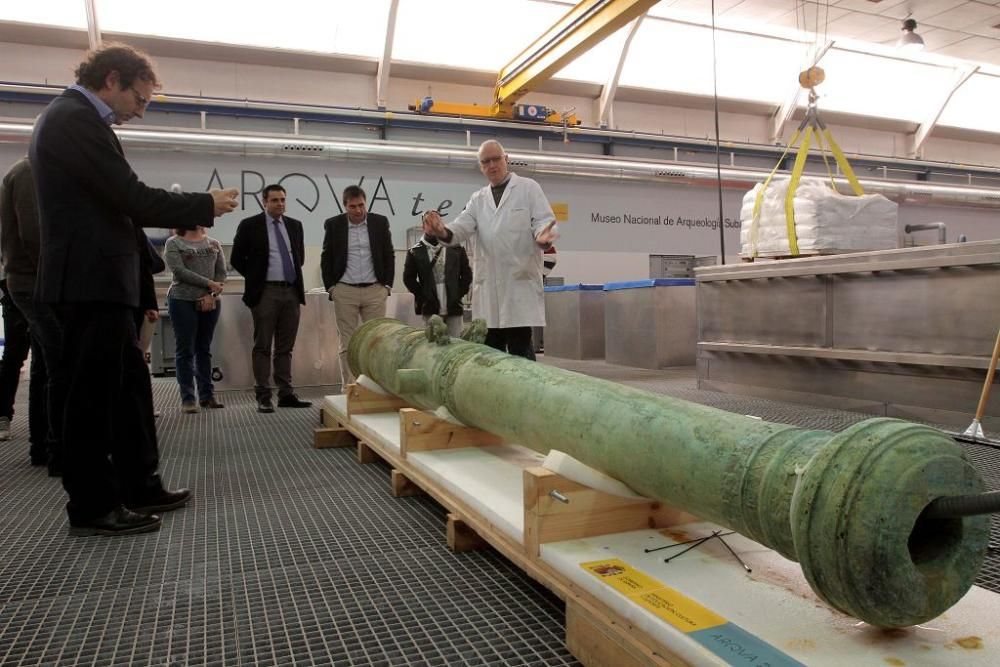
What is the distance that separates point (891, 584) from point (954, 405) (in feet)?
9.94

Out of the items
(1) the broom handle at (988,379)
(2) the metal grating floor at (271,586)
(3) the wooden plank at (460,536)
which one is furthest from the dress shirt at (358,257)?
(1) the broom handle at (988,379)

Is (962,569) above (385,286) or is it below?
below

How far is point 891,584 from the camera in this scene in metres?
0.93

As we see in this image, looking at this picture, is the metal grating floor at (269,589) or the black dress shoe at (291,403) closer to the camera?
the metal grating floor at (269,589)

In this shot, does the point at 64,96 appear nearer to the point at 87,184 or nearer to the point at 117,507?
the point at 87,184

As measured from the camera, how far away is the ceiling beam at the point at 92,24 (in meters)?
6.70

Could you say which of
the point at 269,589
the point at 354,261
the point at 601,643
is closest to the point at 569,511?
the point at 601,643

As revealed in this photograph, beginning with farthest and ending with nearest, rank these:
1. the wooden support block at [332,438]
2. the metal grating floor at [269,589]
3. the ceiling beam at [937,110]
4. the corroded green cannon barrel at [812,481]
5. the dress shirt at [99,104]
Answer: the ceiling beam at [937,110]
the wooden support block at [332,438]
the dress shirt at [99,104]
the metal grating floor at [269,589]
the corroded green cannon barrel at [812,481]

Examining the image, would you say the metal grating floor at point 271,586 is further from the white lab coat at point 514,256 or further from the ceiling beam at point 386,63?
the ceiling beam at point 386,63

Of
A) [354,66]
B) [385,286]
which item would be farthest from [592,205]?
[385,286]

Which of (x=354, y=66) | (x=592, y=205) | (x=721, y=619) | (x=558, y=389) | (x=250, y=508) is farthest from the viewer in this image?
(x=592, y=205)

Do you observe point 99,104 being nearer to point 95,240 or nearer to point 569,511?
point 95,240

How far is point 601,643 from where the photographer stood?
1.21m

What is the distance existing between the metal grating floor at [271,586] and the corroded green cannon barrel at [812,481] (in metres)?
0.40
